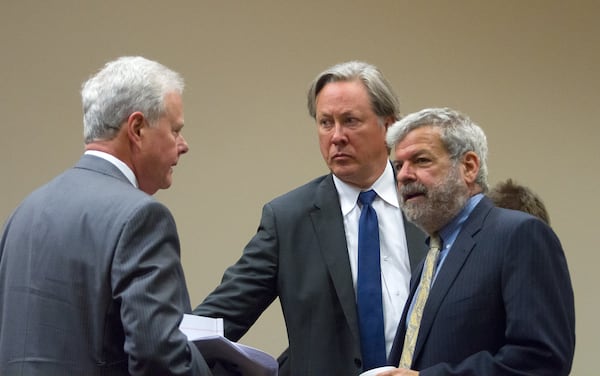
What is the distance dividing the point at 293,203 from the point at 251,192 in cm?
171

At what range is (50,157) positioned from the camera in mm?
5027

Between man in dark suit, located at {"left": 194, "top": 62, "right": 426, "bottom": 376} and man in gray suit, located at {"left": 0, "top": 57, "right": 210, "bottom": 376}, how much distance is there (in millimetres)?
763

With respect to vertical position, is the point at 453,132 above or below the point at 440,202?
above

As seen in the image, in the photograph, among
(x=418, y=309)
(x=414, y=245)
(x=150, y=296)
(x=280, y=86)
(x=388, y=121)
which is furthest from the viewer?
(x=280, y=86)

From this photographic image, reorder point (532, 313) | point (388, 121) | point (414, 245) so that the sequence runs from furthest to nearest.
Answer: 1. point (388, 121)
2. point (414, 245)
3. point (532, 313)

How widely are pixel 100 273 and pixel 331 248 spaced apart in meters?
1.09

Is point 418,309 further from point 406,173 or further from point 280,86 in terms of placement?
point 280,86

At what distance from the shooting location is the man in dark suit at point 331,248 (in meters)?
3.27

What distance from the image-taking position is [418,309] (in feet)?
9.37

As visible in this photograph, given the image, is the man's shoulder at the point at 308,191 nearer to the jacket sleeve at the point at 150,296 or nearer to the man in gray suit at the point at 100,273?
the man in gray suit at the point at 100,273

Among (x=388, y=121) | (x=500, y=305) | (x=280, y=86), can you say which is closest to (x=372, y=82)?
(x=388, y=121)

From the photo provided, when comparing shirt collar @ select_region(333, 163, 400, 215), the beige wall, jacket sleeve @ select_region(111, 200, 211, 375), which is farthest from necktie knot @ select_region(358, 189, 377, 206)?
the beige wall

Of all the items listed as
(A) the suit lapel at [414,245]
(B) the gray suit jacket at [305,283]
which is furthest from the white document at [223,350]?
(A) the suit lapel at [414,245]

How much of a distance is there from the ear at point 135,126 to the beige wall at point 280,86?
2518mm
